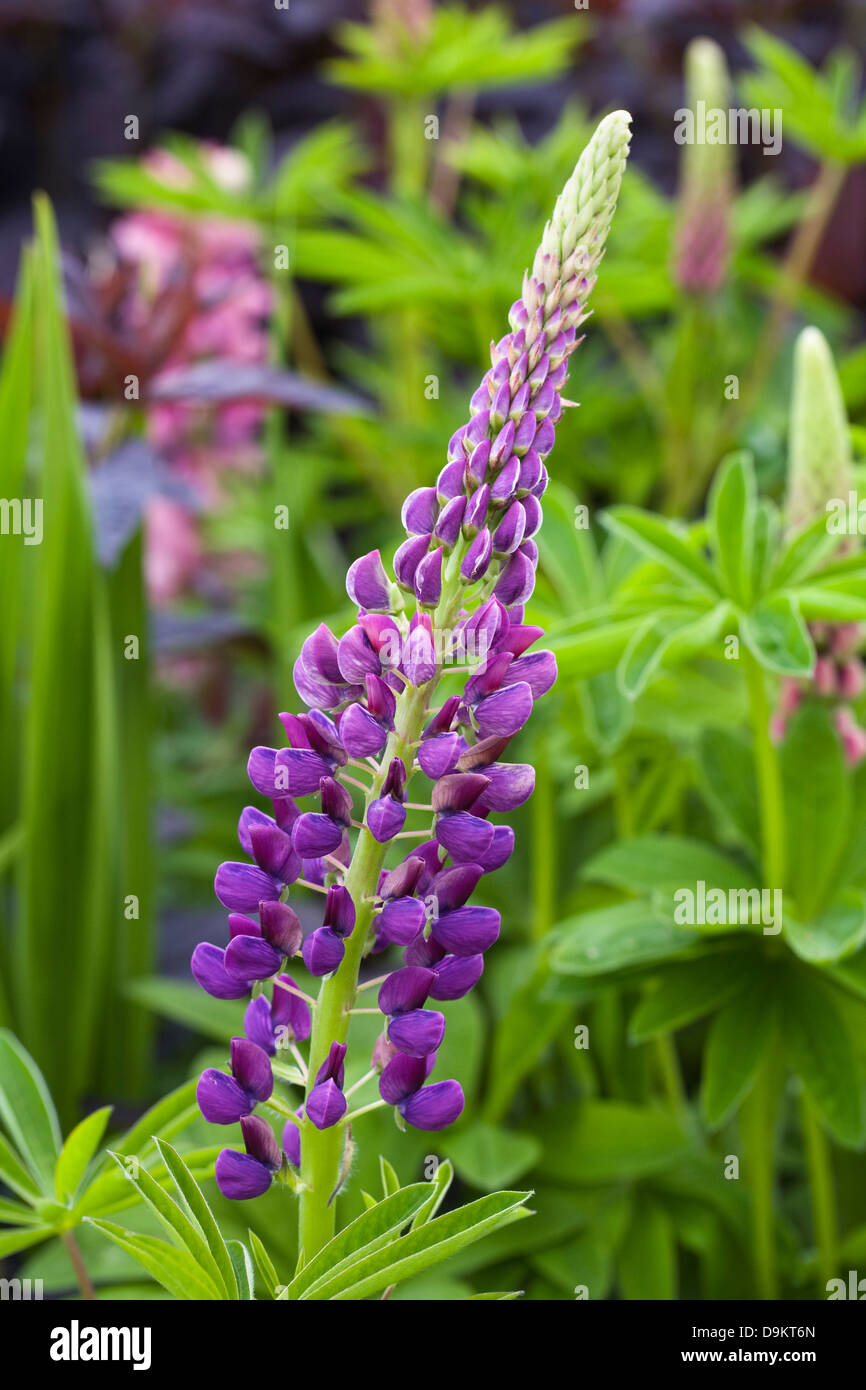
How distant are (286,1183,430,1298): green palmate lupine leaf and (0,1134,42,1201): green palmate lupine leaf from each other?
14 cm

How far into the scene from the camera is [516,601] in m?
0.43

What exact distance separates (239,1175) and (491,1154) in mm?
325

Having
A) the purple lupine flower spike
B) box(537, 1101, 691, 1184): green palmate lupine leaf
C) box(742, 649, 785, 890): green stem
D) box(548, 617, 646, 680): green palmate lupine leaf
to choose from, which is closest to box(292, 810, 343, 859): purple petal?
the purple lupine flower spike

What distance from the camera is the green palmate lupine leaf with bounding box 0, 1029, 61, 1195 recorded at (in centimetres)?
52

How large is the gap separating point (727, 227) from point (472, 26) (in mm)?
598

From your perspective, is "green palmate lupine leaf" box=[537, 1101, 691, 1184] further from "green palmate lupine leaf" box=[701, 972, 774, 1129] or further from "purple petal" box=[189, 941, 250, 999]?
"purple petal" box=[189, 941, 250, 999]

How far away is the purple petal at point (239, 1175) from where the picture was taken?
1.38ft

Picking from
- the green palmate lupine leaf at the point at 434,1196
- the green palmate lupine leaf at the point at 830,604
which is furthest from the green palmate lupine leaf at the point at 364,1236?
the green palmate lupine leaf at the point at 830,604

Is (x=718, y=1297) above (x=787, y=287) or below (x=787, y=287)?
below

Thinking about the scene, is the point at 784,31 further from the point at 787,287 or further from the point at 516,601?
the point at 516,601

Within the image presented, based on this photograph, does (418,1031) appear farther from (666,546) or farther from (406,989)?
(666,546)

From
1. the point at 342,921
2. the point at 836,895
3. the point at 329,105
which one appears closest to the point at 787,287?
the point at 836,895

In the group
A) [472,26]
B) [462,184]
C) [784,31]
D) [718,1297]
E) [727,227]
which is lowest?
[718,1297]

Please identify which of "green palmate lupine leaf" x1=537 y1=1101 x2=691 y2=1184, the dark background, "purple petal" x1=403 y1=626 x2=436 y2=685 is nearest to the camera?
"purple petal" x1=403 y1=626 x2=436 y2=685
